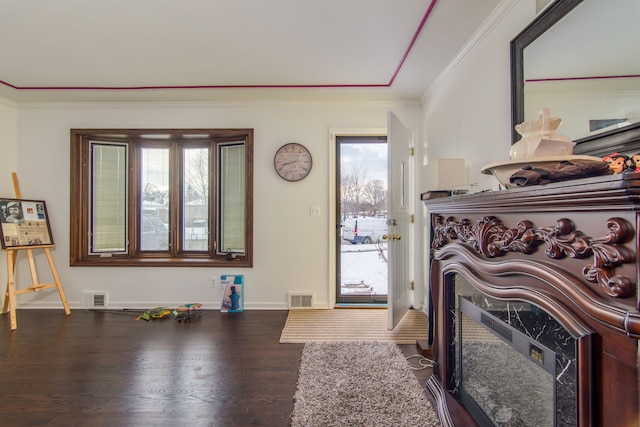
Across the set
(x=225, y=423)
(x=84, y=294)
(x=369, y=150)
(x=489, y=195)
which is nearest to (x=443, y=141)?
(x=369, y=150)

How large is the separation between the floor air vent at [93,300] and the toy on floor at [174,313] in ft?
2.10

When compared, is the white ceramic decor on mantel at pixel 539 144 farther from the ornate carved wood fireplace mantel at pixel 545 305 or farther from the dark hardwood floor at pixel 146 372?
the dark hardwood floor at pixel 146 372

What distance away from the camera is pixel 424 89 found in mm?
3193

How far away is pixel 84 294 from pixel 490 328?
13.7 ft

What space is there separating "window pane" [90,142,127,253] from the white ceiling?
0.66 m

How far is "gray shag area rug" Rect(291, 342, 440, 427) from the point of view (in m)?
1.64

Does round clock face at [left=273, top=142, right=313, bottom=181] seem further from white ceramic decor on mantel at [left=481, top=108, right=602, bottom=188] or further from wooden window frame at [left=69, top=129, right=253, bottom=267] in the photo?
white ceramic decor on mantel at [left=481, top=108, right=602, bottom=188]

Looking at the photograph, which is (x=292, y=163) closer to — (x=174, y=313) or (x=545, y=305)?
(x=174, y=313)

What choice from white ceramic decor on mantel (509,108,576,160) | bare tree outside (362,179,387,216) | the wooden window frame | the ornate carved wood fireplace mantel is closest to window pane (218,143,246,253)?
the wooden window frame

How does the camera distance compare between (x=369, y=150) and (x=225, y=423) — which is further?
(x=369, y=150)

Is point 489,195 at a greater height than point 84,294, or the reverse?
point 489,195

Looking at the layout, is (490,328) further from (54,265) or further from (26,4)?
(54,265)

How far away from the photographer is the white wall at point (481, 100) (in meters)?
1.88

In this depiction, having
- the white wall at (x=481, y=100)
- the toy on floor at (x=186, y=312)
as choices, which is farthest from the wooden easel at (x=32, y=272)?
the white wall at (x=481, y=100)
